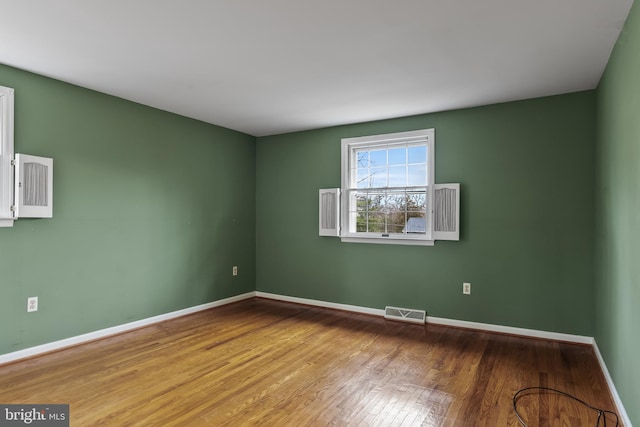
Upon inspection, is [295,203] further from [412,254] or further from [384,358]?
[384,358]

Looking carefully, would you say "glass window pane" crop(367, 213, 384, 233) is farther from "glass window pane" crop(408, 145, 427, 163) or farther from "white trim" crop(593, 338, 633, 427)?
"white trim" crop(593, 338, 633, 427)

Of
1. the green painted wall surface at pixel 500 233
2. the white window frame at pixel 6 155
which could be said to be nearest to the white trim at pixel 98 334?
the white window frame at pixel 6 155

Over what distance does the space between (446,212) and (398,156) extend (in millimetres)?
922

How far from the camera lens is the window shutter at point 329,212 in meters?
4.80

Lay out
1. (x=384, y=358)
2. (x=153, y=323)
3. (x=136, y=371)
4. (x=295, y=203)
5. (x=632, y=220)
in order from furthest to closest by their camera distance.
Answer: (x=295, y=203)
(x=153, y=323)
(x=384, y=358)
(x=136, y=371)
(x=632, y=220)

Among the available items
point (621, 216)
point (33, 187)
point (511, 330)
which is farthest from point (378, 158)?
point (33, 187)

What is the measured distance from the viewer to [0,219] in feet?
9.54

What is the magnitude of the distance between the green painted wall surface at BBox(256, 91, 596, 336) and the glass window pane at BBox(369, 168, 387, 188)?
1.49 ft

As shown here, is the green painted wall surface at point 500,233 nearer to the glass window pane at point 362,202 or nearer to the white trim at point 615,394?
the glass window pane at point 362,202

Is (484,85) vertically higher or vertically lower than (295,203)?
higher

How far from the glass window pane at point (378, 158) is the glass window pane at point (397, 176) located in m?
0.13

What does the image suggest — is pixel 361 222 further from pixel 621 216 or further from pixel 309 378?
pixel 621 216

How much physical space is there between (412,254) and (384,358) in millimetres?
1463

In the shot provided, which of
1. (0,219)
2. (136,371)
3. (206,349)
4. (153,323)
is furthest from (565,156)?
(0,219)
